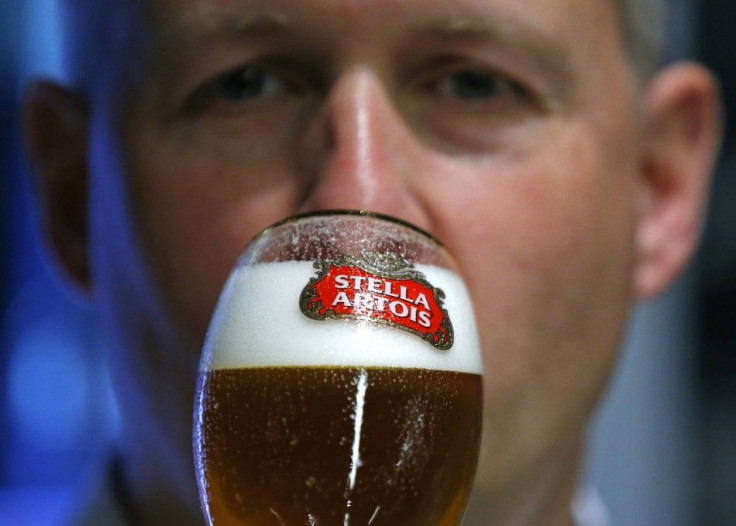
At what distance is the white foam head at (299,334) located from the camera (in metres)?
0.73

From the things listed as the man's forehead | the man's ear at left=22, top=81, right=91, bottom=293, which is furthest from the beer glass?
the man's ear at left=22, top=81, right=91, bottom=293

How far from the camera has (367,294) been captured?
733mm

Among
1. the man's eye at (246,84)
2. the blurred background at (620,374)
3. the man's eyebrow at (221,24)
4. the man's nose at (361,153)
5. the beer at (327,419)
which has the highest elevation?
the blurred background at (620,374)

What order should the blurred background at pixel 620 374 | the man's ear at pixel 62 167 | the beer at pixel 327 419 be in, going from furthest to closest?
the blurred background at pixel 620 374 → the man's ear at pixel 62 167 → the beer at pixel 327 419

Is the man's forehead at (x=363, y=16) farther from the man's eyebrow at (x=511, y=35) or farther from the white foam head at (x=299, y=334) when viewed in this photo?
the white foam head at (x=299, y=334)

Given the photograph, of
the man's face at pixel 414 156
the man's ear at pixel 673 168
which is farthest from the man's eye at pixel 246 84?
the man's ear at pixel 673 168

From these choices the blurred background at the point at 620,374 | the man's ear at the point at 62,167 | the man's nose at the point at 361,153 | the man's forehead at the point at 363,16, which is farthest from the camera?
the blurred background at the point at 620,374

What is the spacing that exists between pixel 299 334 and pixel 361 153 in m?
0.32

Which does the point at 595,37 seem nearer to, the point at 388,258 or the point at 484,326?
the point at 484,326

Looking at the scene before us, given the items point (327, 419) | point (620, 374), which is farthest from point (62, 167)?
point (620, 374)

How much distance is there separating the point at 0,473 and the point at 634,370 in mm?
3504

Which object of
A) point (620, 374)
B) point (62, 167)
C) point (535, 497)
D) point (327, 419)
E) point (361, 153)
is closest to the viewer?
point (327, 419)

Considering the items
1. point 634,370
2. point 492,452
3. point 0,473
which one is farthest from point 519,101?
point 0,473

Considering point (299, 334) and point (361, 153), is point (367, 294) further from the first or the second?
point (361, 153)
